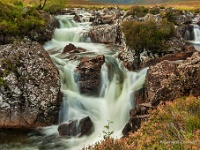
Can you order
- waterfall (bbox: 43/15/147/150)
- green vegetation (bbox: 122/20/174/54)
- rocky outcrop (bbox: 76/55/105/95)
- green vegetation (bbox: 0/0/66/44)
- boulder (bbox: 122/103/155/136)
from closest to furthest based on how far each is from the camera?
boulder (bbox: 122/103/155/136) < waterfall (bbox: 43/15/147/150) < rocky outcrop (bbox: 76/55/105/95) < green vegetation (bbox: 122/20/174/54) < green vegetation (bbox: 0/0/66/44)

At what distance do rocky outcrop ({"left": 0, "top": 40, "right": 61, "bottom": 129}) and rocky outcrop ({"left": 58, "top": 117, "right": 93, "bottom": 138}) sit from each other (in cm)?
199

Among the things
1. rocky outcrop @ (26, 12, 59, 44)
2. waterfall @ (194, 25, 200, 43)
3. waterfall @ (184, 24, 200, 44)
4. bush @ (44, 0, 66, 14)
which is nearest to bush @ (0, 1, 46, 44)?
rocky outcrop @ (26, 12, 59, 44)

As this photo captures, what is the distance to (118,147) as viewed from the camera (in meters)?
8.80

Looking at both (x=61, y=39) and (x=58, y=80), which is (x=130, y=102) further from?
(x=61, y=39)

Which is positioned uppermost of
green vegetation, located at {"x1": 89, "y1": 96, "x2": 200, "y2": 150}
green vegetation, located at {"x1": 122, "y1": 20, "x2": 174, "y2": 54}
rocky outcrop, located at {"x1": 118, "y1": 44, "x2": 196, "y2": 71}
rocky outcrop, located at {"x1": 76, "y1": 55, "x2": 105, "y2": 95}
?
green vegetation, located at {"x1": 122, "y1": 20, "x2": 174, "y2": 54}

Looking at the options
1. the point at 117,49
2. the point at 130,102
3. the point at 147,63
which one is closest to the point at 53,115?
the point at 130,102

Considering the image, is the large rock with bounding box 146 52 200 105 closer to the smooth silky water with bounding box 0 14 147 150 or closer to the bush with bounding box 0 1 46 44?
the smooth silky water with bounding box 0 14 147 150

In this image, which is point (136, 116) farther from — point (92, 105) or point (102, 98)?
point (102, 98)

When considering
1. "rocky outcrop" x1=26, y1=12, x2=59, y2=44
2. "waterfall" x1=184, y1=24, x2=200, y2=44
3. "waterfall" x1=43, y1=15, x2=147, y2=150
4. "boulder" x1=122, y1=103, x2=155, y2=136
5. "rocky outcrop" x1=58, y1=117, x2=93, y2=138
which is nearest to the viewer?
"boulder" x1=122, y1=103, x2=155, y2=136

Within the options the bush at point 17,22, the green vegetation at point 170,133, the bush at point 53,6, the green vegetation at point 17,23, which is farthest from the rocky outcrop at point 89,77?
the bush at point 53,6

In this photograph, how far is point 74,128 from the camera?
19531mm

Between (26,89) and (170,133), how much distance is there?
48.5 feet

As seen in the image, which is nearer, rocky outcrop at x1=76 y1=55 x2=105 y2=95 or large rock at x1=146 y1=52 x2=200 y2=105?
large rock at x1=146 y1=52 x2=200 y2=105

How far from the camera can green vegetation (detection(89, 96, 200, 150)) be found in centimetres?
786
